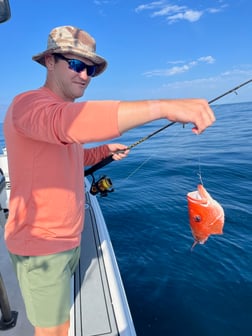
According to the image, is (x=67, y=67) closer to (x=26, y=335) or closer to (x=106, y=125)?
(x=106, y=125)

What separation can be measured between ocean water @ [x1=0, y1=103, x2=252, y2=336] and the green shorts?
1.62 meters

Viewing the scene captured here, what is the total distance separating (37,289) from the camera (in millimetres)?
1776

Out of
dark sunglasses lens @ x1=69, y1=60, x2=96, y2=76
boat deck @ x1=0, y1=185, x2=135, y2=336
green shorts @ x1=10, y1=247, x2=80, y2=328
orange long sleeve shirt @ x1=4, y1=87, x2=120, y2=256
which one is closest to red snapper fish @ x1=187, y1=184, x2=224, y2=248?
boat deck @ x1=0, y1=185, x2=135, y2=336

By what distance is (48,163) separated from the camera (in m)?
1.58

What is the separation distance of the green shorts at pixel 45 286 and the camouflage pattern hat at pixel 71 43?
4.16ft

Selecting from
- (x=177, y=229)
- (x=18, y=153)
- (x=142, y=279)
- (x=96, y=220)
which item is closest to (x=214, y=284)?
(x=142, y=279)

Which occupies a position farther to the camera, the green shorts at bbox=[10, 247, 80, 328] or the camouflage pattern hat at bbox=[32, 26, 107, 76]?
the green shorts at bbox=[10, 247, 80, 328]

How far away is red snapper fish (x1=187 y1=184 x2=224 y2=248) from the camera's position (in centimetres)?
244

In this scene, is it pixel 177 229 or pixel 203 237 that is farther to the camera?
pixel 177 229

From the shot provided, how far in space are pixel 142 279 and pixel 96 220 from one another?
1081mm

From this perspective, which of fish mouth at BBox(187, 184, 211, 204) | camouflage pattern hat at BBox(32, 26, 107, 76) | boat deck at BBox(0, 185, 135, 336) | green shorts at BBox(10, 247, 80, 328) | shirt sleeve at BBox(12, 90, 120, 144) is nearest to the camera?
shirt sleeve at BBox(12, 90, 120, 144)

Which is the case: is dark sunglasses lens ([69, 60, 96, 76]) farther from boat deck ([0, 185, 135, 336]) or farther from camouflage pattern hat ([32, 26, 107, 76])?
boat deck ([0, 185, 135, 336])

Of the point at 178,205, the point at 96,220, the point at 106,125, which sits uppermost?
the point at 106,125

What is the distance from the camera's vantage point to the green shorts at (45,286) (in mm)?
1759
